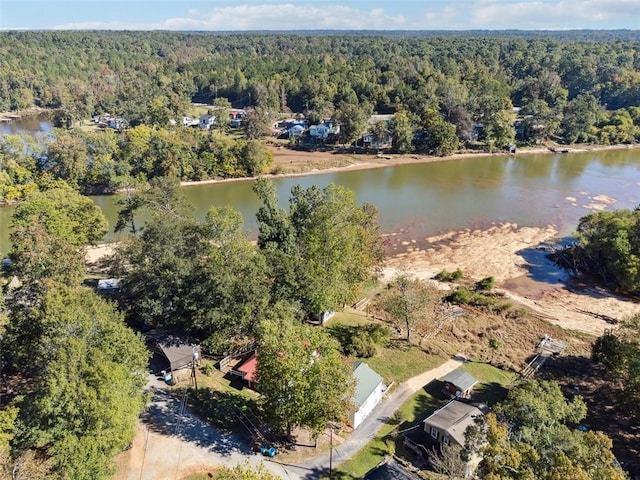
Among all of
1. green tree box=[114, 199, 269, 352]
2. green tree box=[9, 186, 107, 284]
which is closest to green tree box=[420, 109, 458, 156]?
green tree box=[9, 186, 107, 284]

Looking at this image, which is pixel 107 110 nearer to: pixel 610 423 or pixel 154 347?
pixel 154 347

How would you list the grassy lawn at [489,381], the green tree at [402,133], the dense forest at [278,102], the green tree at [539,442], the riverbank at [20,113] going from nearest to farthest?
the green tree at [539,442] → the grassy lawn at [489,381] → the dense forest at [278,102] → the green tree at [402,133] → the riverbank at [20,113]

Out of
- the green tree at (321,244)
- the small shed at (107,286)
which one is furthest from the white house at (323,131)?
the small shed at (107,286)

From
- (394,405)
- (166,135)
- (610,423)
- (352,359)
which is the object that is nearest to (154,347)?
(352,359)

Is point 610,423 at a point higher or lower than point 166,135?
lower

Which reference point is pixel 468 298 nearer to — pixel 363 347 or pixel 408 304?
pixel 408 304

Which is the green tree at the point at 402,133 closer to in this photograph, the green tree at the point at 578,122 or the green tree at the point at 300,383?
the green tree at the point at 578,122

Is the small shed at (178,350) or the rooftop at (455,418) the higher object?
the small shed at (178,350)
